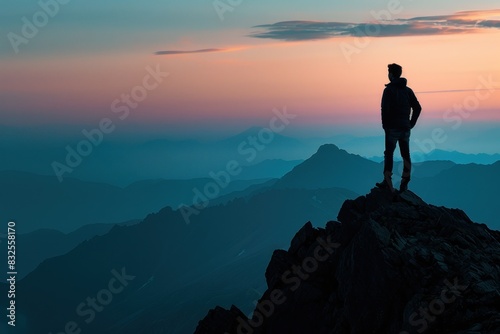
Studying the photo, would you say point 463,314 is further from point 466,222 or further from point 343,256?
point 466,222

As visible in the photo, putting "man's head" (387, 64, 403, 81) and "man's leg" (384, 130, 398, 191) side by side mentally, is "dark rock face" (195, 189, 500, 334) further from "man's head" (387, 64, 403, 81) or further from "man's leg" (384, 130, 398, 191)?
"man's head" (387, 64, 403, 81)

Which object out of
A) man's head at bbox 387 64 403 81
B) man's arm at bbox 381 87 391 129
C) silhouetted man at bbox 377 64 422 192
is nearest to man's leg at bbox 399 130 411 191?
silhouetted man at bbox 377 64 422 192

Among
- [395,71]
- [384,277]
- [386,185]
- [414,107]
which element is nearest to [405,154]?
[386,185]

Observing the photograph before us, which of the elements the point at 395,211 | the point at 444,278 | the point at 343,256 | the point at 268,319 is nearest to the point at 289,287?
the point at 268,319

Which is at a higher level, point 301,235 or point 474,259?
point 301,235

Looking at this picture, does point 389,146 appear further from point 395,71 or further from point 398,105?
point 395,71

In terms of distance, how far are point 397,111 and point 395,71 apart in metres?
1.80

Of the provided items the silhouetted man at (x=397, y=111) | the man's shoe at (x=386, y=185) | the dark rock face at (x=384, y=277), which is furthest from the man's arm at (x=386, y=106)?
the dark rock face at (x=384, y=277)

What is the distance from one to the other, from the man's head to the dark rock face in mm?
5532

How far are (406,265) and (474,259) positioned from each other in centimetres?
331

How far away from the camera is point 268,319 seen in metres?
30.9

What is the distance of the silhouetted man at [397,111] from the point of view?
103ft

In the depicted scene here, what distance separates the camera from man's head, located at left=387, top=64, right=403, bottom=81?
1228 inches

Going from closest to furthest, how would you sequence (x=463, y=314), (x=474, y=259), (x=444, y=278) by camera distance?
(x=463, y=314)
(x=444, y=278)
(x=474, y=259)
